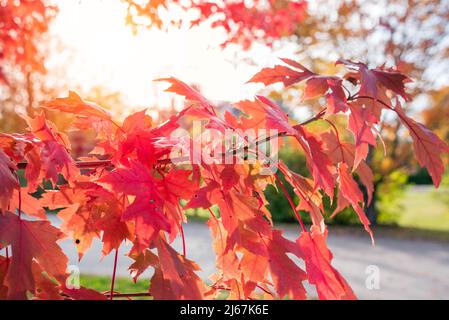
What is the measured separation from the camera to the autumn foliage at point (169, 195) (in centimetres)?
91

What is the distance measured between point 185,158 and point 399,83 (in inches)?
25.5

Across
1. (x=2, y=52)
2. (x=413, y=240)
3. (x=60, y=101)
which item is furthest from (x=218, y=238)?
(x=413, y=240)

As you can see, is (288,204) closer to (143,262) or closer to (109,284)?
(109,284)

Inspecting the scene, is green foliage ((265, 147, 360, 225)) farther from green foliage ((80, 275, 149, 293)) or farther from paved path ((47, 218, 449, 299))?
green foliage ((80, 275, 149, 293))

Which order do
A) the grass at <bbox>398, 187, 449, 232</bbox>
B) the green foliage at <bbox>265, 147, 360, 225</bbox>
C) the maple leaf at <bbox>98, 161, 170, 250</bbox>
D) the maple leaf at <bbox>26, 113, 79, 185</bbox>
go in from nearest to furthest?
the maple leaf at <bbox>98, 161, 170, 250</bbox>
the maple leaf at <bbox>26, 113, 79, 185</bbox>
the green foliage at <bbox>265, 147, 360, 225</bbox>
the grass at <bbox>398, 187, 449, 232</bbox>

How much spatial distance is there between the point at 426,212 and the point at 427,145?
15.2 meters

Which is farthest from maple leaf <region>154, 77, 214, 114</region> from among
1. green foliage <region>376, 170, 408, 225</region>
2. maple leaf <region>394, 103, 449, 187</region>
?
green foliage <region>376, 170, 408, 225</region>

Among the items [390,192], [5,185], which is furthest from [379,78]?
[390,192]

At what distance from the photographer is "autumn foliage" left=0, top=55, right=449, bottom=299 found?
→ 911 millimetres

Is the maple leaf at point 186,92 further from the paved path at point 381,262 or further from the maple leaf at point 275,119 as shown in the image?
the paved path at point 381,262

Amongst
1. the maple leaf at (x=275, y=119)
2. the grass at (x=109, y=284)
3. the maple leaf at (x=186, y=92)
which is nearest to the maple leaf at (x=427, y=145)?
the maple leaf at (x=275, y=119)

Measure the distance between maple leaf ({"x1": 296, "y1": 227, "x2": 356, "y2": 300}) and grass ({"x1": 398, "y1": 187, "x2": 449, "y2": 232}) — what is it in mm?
9251

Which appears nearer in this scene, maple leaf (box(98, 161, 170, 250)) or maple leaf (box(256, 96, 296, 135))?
maple leaf (box(98, 161, 170, 250))

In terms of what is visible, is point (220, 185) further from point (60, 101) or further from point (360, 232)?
point (360, 232)
